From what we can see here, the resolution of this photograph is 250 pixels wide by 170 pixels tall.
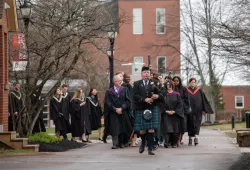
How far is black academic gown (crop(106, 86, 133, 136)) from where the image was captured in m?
19.8

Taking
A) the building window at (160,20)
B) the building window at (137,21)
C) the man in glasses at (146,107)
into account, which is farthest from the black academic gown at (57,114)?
the building window at (137,21)

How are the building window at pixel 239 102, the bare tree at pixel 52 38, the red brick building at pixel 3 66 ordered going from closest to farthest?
the red brick building at pixel 3 66
the bare tree at pixel 52 38
the building window at pixel 239 102

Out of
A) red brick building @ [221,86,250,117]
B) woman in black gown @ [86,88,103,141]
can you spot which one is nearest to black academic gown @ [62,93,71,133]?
woman in black gown @ [86,88,103,141]

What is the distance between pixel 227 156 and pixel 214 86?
153 feet

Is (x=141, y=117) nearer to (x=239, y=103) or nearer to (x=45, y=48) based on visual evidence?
(x=45, y=48)

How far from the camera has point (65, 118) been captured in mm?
25297

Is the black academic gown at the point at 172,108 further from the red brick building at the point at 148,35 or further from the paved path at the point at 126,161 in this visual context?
the red brick building at the point at 148,35

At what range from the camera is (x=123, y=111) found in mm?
20141

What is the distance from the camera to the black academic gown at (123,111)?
19.8 metres

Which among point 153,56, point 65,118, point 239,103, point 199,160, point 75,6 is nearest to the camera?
point 199,160

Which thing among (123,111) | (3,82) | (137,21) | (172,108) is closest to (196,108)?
(172,108)

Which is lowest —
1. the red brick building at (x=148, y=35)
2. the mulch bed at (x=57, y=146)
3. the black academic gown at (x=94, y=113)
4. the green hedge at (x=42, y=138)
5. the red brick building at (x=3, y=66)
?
the mulch bed at (x=57, y=146)

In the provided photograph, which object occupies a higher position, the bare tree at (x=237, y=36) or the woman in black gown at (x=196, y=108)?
the bare tree at (x=237, y=36)

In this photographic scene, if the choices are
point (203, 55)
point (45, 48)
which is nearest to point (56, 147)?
point (45, 48)
